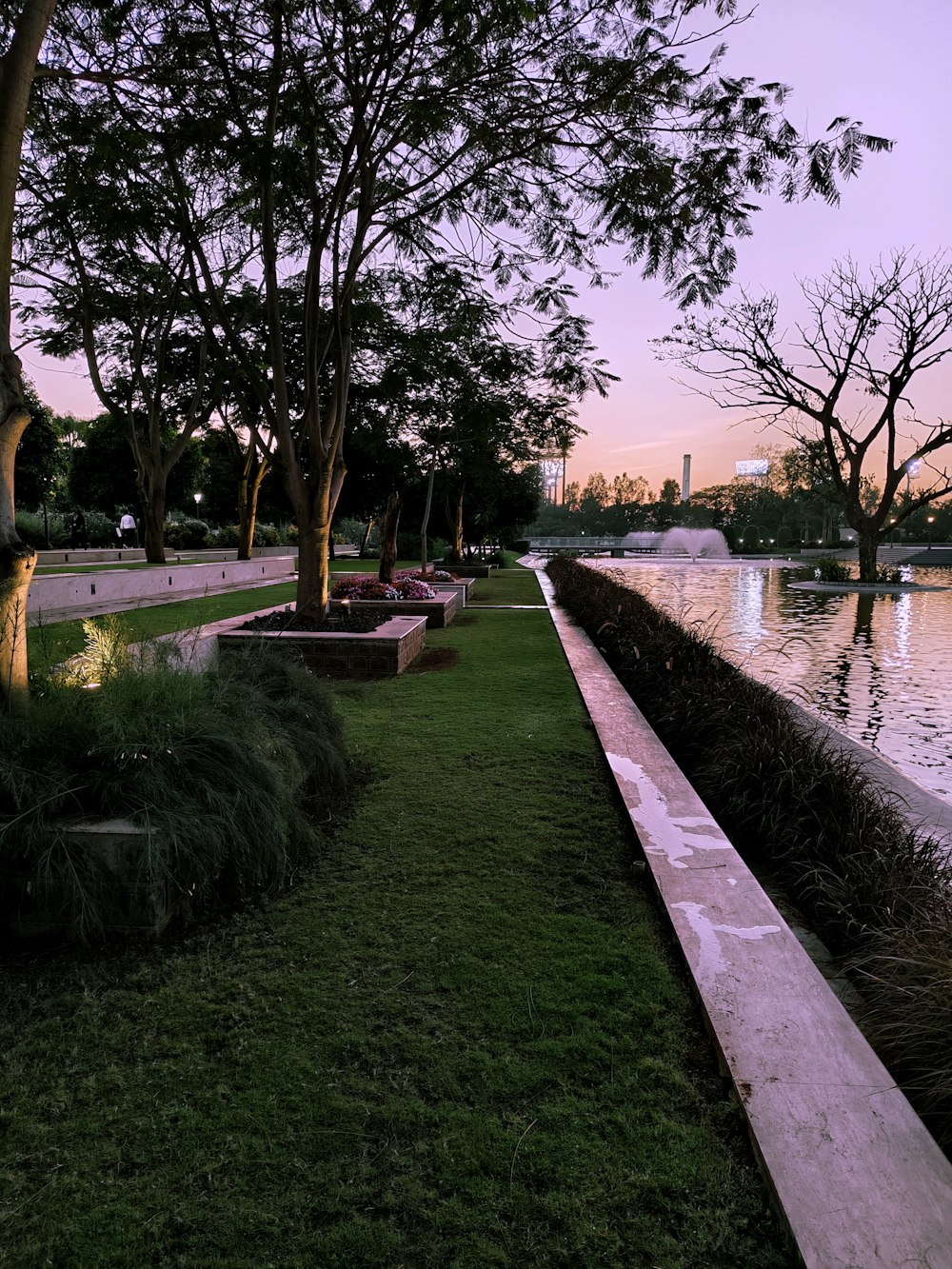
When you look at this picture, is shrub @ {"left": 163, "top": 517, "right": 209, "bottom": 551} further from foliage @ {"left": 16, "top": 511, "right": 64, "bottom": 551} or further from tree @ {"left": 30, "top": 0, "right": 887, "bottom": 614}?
tree @ {"left": 30, "top": 0, "right": 887, "bottom": 614}

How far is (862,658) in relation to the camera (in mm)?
10039

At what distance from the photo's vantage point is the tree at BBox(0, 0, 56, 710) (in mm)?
3559

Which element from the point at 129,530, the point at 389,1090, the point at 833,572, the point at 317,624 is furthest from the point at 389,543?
the point at 129,530

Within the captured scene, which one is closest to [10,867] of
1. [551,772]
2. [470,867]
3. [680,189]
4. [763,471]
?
[470,867]

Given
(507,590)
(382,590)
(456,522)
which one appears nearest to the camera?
(382,590)

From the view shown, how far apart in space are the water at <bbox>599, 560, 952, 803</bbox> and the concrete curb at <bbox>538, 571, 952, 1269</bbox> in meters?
2.49

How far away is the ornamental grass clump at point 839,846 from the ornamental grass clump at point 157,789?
7.76 feet

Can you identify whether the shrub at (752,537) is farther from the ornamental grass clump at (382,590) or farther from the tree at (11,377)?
the tree at (11,377)

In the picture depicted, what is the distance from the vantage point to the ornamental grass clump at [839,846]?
226cm

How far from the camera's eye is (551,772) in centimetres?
508

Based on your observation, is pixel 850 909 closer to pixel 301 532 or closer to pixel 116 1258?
pixel 116 1258

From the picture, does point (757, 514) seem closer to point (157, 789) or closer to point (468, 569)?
point (468, 569)

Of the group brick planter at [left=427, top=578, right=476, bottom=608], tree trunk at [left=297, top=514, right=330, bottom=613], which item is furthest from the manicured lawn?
tree trunk at [left=297, top=514, right=330, bottom=613]

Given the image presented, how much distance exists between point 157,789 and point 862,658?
31.2ft
